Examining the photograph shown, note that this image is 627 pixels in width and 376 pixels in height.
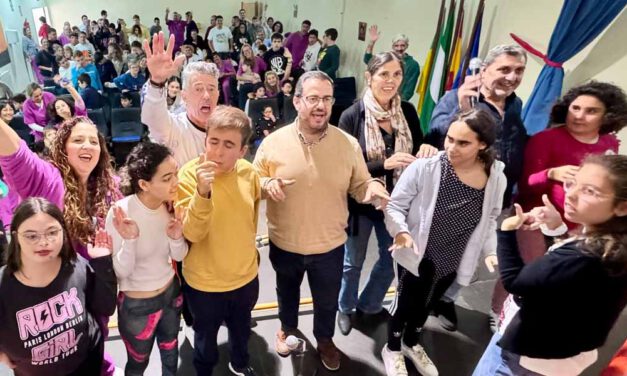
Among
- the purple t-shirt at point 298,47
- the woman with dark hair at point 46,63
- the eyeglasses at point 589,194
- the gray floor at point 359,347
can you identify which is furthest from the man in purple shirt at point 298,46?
the eyeglasses at point 589,194

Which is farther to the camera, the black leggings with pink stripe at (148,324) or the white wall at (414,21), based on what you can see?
the white wall at (414,21)

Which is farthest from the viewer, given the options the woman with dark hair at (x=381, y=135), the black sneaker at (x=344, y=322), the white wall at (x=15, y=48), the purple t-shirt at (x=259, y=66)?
the white wall at (x=15, y=48)

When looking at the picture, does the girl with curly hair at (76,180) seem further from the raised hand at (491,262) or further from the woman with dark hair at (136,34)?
the woman with dark hair at (136,34)

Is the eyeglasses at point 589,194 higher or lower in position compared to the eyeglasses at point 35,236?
higher

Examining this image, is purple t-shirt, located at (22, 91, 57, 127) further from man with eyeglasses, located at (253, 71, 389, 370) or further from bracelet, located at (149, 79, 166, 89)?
man with eyeglasses, located at (253, 71, 389, 370)

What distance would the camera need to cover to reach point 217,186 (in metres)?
1.67

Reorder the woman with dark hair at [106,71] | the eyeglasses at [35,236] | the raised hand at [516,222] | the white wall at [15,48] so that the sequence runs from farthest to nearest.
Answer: the white wall at [15,48] → the woman with dark hair at [106,71] → the raised hand at [516,222] → the eyeglasses at [35,236]

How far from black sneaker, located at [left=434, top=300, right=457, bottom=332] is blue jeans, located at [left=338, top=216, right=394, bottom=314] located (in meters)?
0.38

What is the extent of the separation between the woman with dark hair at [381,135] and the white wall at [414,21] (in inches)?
75.2

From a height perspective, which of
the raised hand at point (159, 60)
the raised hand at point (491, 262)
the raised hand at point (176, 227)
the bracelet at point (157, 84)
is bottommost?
the raised hand at point (491, 262)

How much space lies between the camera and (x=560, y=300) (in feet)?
4.14

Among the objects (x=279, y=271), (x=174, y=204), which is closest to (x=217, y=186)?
(x=174, y=204)

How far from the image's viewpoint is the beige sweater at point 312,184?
186cm

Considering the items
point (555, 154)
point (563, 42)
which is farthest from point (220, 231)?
point (563, 42)
